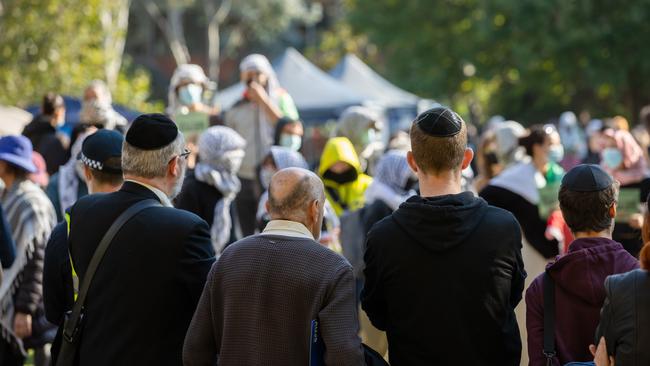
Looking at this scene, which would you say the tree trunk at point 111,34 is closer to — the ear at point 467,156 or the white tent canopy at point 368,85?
the white tent canopy at point 368,85

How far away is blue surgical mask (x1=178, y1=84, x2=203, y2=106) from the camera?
10.2 meters

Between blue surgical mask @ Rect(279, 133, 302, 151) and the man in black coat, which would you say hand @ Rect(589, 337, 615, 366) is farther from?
blue surgical mask @ Rect(279, 133, 302, 151)

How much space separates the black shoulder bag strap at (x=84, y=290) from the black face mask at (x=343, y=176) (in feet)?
13.3

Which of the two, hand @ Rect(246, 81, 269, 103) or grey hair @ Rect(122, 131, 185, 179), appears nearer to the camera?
grey hair @ Rect(122, 131, 185, 179)

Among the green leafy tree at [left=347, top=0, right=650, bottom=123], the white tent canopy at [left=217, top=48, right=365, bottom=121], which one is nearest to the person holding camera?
the white tent canopy at [left=217, top=48, right=365, bottom=121]

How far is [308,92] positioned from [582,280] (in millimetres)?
16908

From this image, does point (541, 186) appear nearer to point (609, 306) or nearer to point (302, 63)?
point (609, 306)

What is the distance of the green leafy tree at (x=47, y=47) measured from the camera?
2598cm

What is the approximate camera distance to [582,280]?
4.75m

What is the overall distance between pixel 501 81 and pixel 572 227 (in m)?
33.2

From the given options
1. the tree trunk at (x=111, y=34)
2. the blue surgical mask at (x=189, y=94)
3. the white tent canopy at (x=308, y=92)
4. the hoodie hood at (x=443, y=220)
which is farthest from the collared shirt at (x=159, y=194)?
the tree trunk at (x=111, y=34)

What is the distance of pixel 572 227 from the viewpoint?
194 inches

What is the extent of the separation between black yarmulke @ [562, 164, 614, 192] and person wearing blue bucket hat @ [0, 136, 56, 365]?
3.69 metres

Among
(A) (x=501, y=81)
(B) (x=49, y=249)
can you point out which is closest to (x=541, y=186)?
(B) (x=49, y=249)
